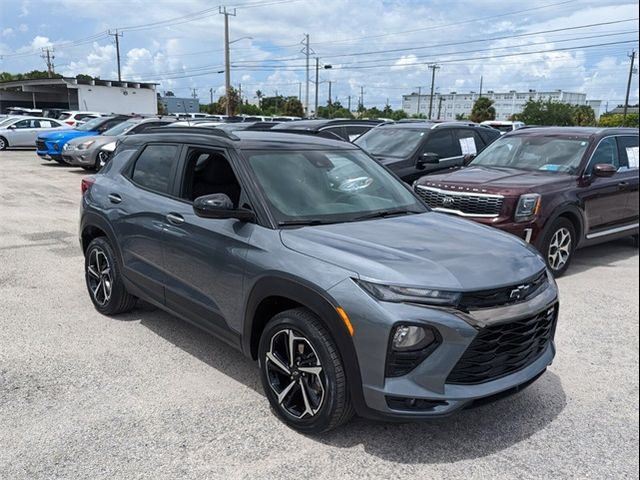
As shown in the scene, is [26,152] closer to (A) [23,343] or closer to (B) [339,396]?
(A) [23,343]

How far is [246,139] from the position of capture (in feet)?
13.0

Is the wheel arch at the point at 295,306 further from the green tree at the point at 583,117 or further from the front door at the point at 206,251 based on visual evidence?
the green tree at the point at 583,117

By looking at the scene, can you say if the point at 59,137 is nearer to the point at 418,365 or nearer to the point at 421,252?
the point at 421,252

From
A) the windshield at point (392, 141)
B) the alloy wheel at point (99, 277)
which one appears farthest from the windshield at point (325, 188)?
the windshield at point (392, 141)

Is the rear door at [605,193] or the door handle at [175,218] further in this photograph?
the rear door at [605,193]

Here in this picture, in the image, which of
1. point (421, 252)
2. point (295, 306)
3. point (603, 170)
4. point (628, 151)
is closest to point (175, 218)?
point (295, 306)

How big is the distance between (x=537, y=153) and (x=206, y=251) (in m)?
5.49

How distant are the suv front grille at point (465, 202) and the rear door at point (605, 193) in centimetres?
136

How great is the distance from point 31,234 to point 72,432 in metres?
6.09

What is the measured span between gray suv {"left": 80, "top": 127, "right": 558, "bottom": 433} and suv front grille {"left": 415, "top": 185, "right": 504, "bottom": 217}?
2.21 meters

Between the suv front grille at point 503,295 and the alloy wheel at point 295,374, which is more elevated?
the suv front grille at point 503,295

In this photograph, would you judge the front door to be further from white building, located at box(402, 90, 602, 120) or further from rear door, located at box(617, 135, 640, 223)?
white building, located at box(402, 90, 602, 120)

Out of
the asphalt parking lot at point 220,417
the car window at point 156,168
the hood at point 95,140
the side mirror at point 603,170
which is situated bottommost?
the asphalt parking lot at point 220,417

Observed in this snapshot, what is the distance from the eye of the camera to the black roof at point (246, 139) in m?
3.93
